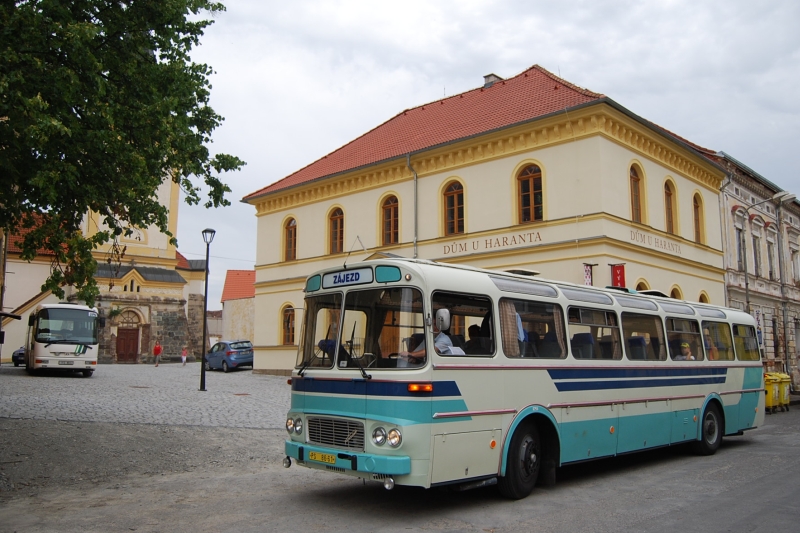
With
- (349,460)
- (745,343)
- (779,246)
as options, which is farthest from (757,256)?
(349,460)

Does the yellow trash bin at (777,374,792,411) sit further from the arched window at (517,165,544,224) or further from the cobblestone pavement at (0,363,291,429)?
the cobblestone pavement at (0,363,291,429)

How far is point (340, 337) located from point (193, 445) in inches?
224

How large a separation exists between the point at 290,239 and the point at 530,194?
13.3 meters

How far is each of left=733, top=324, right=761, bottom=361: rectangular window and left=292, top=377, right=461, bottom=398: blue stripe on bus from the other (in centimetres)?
887

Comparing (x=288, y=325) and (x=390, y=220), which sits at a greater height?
(x=390, y=220)

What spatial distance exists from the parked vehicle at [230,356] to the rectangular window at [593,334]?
92.9 feet

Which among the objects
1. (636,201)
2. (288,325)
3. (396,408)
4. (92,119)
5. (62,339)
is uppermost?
(636,201)

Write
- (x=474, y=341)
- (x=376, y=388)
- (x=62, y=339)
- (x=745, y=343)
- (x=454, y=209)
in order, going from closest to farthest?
(x=376, y=388) → (x=474, y=341) → (x=745, y=343) → (x=454, y=209) → (x=62, y=339)

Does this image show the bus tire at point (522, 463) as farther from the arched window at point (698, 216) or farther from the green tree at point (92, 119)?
the arched window at point (698, 216)

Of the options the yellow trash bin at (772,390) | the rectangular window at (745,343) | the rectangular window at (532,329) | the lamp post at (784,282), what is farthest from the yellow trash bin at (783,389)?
the rectangular window at (532,329)

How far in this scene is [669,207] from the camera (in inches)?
1039

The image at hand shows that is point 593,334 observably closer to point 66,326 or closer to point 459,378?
point 459,378

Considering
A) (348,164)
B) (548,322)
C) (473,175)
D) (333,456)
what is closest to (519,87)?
(473,175)

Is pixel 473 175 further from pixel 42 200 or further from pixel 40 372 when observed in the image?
pixel 40 372
